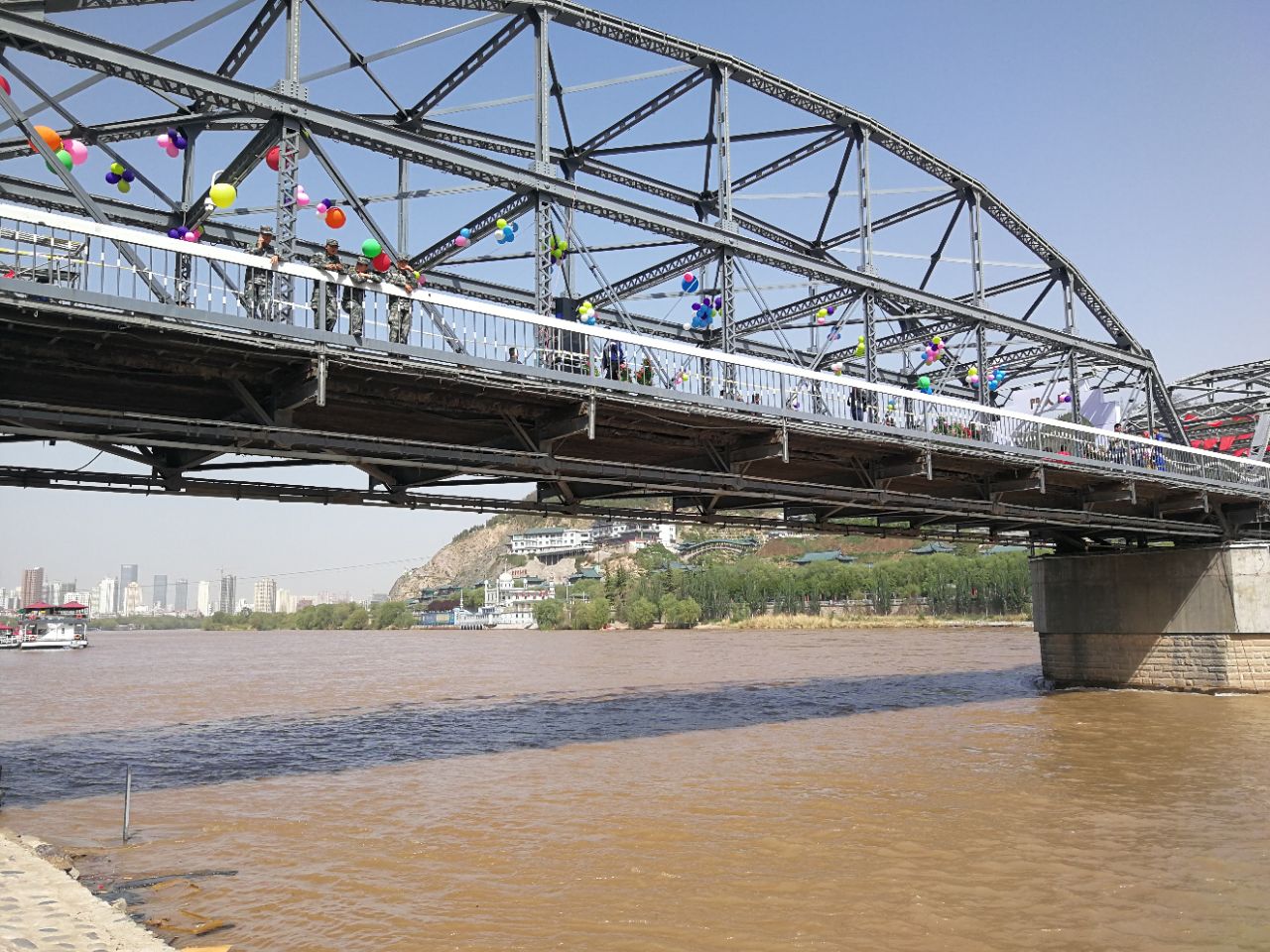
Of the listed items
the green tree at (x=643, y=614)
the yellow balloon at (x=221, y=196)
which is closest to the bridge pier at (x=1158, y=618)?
the yellow balloon at (x=221, y=196)

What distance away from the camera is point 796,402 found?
2238cm

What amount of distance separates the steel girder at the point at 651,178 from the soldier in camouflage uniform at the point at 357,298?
16.5 ft

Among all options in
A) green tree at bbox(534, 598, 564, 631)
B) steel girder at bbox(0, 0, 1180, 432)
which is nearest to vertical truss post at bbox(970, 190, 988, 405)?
steel girder at bbox(0, 0, 1180, 432)

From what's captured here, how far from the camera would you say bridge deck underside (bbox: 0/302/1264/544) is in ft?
47.3

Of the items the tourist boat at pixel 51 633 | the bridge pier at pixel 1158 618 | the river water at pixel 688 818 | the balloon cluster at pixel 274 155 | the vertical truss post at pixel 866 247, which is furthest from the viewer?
the tourist boat at pixel 51 633

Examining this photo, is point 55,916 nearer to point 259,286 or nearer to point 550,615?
point 259,286

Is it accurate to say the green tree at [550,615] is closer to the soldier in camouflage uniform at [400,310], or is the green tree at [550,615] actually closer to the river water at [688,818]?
the river water at [688,818]

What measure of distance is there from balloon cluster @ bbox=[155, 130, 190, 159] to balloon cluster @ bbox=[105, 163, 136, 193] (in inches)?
57.9

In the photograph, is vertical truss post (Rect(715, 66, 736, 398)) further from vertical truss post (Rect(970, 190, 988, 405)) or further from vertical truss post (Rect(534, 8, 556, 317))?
vertical truss post (Rect(970, 190, 988, 405))

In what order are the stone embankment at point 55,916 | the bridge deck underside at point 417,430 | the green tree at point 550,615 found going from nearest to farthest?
1. the stone embankment at point 55,916
2. the bridge deck underside at point 417,430
3. the green tree at point 550,615

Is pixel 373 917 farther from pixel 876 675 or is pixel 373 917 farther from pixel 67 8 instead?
pixel 876 675

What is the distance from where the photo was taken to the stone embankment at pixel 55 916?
30.6ft

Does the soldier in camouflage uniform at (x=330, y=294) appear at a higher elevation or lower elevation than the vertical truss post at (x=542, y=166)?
lower

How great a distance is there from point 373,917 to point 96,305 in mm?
8399
